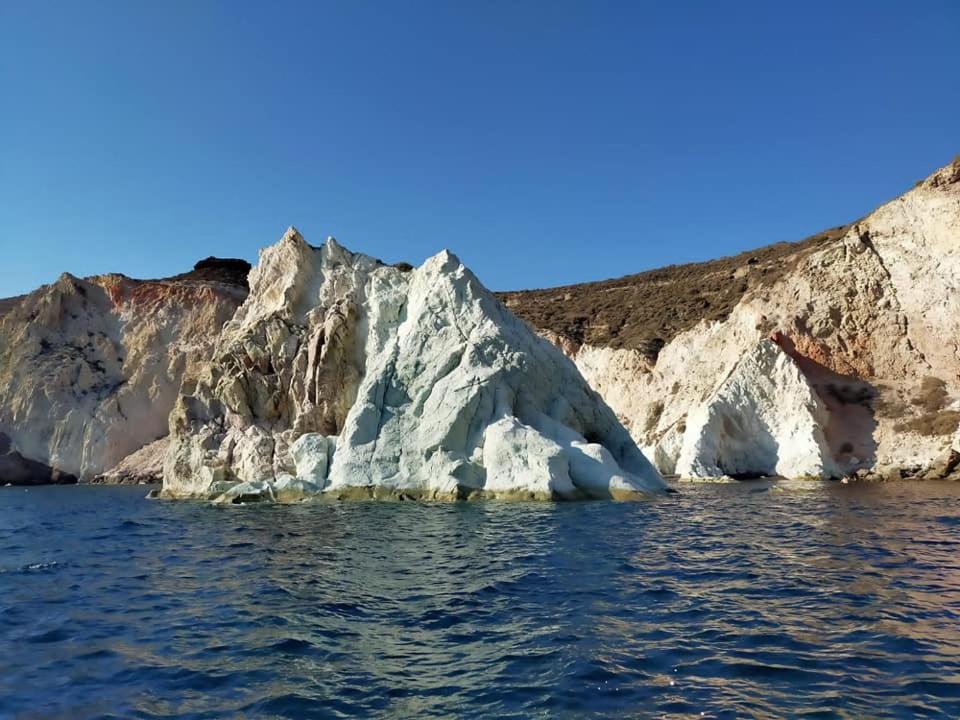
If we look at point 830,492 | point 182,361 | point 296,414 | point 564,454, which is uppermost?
point 182,361

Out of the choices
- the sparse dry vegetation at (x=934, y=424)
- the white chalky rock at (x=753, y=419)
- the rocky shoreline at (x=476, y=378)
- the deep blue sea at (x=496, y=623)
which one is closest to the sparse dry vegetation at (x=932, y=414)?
the sparse dry vegetation at (x=934, y=424)

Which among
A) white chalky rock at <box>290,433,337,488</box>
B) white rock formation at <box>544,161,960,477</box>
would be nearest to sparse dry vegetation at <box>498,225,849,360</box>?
white rock formation at <box>544,161,960,477</box>

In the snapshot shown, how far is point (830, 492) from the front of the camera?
26.6 metres

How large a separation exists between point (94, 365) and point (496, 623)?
59.7m

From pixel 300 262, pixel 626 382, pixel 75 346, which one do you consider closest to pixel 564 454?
pixel 300 262

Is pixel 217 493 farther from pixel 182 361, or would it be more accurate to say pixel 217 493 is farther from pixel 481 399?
pixel 182 361

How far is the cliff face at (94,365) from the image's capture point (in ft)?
181

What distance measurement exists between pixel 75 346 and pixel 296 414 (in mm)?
38701

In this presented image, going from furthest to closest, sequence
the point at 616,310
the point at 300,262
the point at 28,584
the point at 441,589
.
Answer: the point at 616,310 < the point at 300,262 < the point at 28,584 < the point at 441,589

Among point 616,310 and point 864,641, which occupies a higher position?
point 616,310

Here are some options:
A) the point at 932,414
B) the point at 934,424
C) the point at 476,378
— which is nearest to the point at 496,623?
the point at 476,378

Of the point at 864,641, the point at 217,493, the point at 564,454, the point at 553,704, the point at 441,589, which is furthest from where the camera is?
the point at 217,493

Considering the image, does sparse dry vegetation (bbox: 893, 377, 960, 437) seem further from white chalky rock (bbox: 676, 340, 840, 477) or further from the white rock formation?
white chalky rock (bbox: 676, 340, 840, 477)

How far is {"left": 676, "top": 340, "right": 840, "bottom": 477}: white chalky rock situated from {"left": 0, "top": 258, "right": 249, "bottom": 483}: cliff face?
39.5 metres
